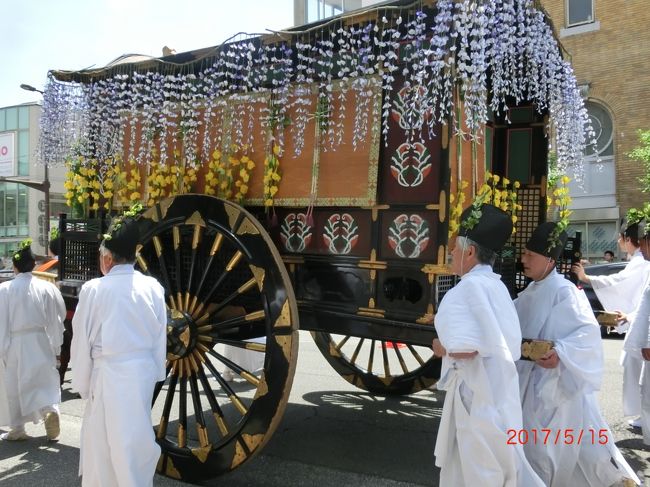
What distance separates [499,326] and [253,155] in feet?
7.74

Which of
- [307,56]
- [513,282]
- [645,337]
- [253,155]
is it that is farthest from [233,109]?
[645,337]

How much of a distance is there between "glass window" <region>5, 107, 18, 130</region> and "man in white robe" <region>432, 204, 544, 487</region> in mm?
33447

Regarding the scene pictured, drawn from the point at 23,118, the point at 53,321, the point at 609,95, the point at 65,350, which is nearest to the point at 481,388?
the point at 53,321

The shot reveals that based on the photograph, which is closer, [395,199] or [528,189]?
[395,199]

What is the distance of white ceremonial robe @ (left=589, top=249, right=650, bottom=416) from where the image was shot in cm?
530

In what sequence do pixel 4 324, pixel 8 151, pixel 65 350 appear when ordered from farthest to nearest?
pixel 8 151
pixel 65 350
pixel 4 324

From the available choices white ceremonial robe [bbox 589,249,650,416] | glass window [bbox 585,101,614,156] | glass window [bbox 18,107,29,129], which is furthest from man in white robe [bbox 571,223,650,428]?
glass window [bbox 18,107,29,129]

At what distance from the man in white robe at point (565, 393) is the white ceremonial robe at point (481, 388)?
0.50 meters

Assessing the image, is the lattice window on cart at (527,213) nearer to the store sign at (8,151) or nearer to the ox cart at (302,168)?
the ox cart at (302,168)

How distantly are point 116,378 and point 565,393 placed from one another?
8.45ft

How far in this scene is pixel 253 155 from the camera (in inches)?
180

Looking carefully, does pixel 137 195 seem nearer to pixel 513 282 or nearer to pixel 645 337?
pixel 513 282

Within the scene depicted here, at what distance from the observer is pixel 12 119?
31703 mm

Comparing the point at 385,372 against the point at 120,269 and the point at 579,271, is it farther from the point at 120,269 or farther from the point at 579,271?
the point at 120,269
